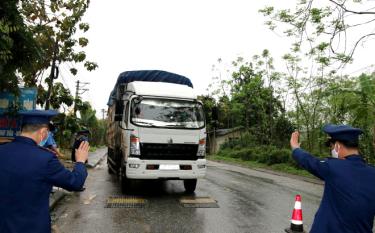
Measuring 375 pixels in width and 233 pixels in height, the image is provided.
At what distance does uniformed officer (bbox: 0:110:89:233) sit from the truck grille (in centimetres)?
704

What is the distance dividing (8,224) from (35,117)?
2.76 ft

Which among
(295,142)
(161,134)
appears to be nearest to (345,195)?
(295,142)

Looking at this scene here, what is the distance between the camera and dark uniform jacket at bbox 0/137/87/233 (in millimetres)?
2977

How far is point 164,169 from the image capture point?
34.0 feet

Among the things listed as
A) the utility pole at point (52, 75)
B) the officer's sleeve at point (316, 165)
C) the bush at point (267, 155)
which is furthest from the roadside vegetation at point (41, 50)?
the bush at point (267, 155)

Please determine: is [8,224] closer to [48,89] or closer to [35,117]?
[35,117]

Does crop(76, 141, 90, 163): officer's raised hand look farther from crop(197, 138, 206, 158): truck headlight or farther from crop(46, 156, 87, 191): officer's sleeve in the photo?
crop(197, 138, 206, 158): truck headlight

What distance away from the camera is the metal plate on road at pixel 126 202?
31.2ft

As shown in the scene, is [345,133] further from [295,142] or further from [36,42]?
[36,42]

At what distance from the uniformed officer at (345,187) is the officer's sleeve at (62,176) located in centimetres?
185

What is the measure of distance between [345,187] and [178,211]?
617cm

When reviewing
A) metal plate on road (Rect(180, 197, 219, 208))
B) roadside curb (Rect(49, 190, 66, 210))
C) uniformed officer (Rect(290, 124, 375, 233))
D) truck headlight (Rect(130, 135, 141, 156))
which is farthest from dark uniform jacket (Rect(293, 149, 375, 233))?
roadside curb (Rect(49, 190, 66, 210))

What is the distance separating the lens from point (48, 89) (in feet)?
49.6

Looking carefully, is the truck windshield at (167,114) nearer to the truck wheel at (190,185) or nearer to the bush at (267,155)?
the truck wheel at (190,185)
